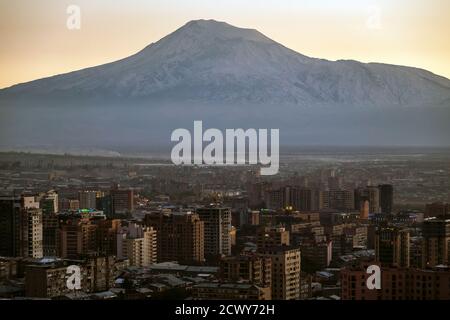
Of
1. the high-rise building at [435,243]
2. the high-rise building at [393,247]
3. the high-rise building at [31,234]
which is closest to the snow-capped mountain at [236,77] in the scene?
the high-rise building at [31,234]

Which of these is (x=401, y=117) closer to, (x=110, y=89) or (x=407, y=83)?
(x=407, y=83)

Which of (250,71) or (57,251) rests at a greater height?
(250,71)

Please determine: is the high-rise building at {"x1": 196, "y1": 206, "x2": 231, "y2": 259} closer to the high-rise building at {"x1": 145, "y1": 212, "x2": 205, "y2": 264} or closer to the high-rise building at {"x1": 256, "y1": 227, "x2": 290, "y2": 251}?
the high-rise building at {"x1": 145, "y1": 212, "x2": 205, "y2": 264}

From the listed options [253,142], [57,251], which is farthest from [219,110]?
[57,251]

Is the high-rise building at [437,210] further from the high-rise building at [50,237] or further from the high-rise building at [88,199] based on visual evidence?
the high-rise building at [88,199]

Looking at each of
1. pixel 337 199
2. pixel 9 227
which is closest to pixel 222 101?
pixel 337 199

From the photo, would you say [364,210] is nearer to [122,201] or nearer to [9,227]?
[122,201]
